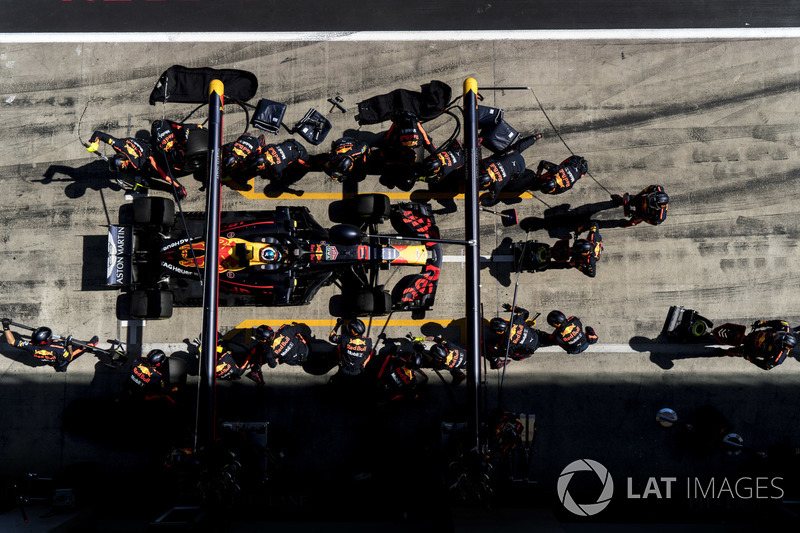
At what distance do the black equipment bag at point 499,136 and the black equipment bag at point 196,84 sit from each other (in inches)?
249

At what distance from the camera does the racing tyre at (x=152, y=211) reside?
10.9 metres

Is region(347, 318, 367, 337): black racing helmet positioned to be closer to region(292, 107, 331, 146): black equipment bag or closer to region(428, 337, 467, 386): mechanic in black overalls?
region(428, 337, 467, 386): mechanic in black overalls

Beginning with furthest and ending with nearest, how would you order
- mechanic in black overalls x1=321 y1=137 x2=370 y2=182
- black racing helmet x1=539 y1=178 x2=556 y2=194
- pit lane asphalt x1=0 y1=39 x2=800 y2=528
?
pit lane asphalt x1=0 y1=39 x2=800 y2=528
black racing helmet x1=539 y1=178 x2=556 y2=194
mechanic in black overalls x1=321 y1=137 x2=370 y2=182

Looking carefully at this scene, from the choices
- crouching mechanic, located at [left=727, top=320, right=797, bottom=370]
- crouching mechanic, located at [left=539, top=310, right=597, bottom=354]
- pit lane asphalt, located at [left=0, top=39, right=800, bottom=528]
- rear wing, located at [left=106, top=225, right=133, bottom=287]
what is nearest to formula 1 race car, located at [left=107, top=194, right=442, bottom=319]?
rear wing, located at [left=106, top=225, right=133, bottom=287]

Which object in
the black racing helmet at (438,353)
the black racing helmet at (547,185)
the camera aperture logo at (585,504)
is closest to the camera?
the black racing helmet at (438,353)

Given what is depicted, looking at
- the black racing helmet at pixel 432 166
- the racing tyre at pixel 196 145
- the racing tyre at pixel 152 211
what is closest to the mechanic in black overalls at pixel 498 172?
the black racing helmet at pixel 432 166

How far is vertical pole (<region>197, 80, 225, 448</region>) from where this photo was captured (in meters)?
6.81

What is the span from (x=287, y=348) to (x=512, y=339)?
5.20 meters

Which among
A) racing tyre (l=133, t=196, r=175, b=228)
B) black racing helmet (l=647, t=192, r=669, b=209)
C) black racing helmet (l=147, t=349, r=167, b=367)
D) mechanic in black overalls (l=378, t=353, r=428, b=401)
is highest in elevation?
black racing helmet (l=647, t=192, r=669, b=209)

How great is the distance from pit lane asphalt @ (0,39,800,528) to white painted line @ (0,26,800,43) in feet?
0.66

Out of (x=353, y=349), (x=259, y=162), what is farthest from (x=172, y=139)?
(x=353, y=349)

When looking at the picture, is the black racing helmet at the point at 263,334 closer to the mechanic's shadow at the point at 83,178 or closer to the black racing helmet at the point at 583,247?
the mechanic's shadow at the point at 83,178

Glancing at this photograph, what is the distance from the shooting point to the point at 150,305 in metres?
11.3
